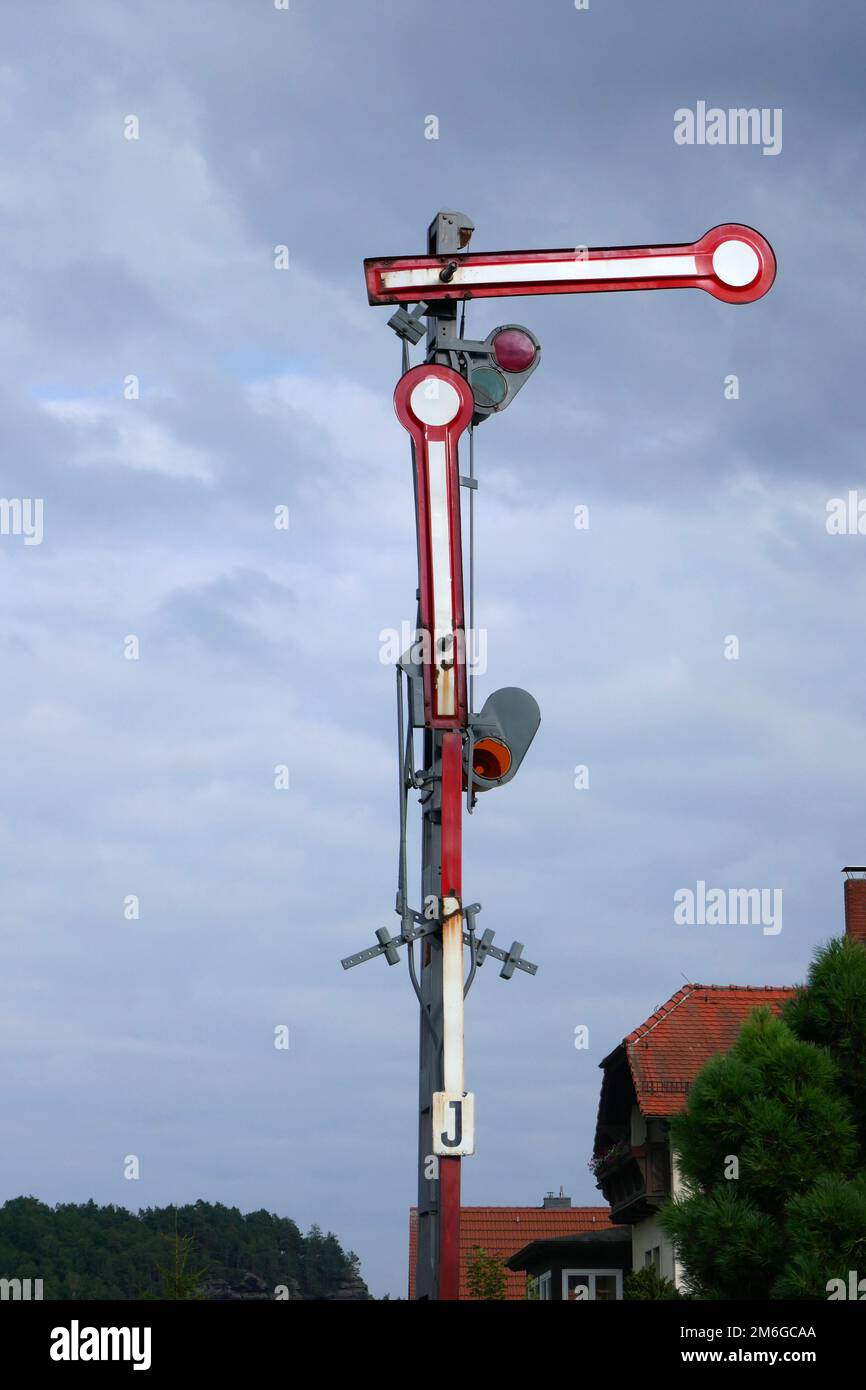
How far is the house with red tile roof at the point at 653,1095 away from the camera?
111ft

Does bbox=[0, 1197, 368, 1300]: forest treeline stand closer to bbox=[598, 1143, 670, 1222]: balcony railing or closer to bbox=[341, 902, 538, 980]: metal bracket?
bbox=[598, 1143, 670, 1222]: balcony railing

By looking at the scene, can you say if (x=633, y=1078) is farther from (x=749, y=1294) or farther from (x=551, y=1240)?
(x=749, y=1294)

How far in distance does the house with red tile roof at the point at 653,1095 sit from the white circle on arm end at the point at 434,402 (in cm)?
2258

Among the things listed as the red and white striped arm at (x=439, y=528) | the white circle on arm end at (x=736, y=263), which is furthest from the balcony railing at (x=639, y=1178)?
the white circle on arm end at (x=736, y=263)

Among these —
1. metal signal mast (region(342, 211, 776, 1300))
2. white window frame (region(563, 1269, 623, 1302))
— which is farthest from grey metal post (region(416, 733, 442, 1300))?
white window frame (region(563, 1269, 623, 1302))

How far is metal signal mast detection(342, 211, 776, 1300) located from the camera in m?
11.4

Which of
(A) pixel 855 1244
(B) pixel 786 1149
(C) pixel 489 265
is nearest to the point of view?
(C) pixel 489 265

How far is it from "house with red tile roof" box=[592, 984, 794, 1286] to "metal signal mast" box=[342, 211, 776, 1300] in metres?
21.8

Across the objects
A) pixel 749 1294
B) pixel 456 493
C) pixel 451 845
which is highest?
pixel 456 493

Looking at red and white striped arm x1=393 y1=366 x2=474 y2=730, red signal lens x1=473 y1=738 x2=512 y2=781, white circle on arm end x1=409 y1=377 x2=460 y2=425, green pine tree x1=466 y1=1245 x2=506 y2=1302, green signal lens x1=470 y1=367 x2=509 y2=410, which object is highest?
green signal lens x1=470 y1=367 x2=509 y2=410

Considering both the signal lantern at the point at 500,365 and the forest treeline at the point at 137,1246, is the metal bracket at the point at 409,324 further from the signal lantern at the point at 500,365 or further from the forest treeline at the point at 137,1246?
the forest treeline at the point at 137,1246

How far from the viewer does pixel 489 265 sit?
1264cm
